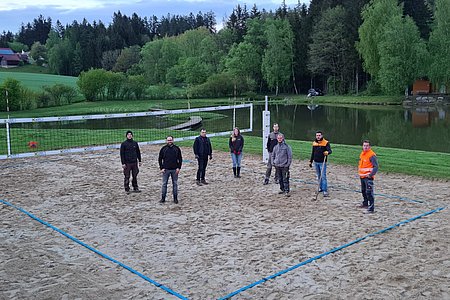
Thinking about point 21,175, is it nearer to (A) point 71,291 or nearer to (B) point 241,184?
(B) point 241,184

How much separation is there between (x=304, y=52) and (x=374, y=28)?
18.5m

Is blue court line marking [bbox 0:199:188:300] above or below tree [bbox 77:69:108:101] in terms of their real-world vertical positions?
below

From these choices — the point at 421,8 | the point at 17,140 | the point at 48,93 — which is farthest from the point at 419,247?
the point at 421,8

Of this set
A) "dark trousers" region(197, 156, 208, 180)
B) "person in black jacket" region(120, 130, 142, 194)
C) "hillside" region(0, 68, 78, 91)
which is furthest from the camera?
"hillside" region(0, 68, 78, 91)

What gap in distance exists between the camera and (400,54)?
53312 mm

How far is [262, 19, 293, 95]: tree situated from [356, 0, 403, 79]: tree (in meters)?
16.3

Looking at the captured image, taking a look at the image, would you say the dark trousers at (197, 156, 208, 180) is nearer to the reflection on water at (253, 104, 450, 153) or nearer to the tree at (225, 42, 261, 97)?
the reflection on water at (253, 104, 450, 153)

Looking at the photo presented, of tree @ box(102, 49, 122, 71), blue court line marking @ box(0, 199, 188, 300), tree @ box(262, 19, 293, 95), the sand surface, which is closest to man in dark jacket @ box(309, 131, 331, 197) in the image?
the sand surface

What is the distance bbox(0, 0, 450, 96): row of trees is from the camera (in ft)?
176

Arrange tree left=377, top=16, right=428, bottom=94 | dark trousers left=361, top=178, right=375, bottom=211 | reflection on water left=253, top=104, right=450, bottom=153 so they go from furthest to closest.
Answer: tree left=377, top=16, right=428, bottom=94, reflection on water left=253, top=104, right=450, bottom=153, dark trousers left=361, top=178, right=375, bottom=211

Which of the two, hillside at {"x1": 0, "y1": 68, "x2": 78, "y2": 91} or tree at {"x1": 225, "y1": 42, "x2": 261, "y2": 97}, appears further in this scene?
hillside at {"x1": 0, "y1": 68, "x2": 78, "y2": 91}

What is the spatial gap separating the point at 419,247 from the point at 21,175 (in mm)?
12262

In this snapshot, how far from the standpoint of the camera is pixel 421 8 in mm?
62781

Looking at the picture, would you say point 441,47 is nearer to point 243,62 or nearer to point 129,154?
point 243,62
